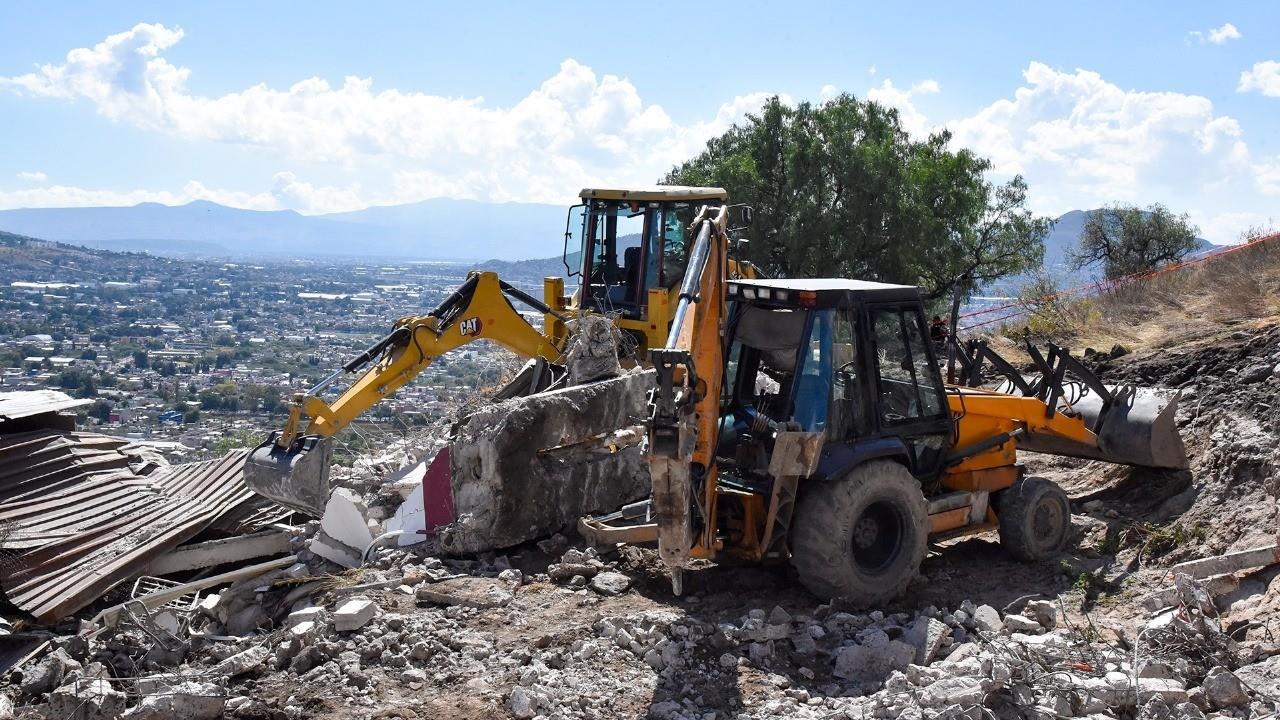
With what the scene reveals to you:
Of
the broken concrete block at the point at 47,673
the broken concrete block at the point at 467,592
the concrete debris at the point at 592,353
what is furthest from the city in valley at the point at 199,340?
the broken concrete block at the point at 47,673

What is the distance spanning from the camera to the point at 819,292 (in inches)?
272

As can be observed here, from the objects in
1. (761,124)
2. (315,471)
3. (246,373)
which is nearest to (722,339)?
(315,471)

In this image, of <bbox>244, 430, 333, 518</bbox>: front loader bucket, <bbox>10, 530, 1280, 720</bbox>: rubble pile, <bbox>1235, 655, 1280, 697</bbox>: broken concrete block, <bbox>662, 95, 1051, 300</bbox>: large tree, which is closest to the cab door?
<bbox>10, 530, 1280, 720</bbox>: rubble pile

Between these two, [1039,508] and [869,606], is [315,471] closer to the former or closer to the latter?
[869,606]

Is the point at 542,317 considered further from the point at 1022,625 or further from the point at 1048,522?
the point at 1022,625

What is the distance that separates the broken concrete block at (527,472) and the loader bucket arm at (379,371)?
109 cm

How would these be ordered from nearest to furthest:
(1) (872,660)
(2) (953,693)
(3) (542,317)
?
(2) (953,693), (1) (872,660), (3) (542,317)

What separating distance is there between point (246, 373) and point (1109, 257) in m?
25.3

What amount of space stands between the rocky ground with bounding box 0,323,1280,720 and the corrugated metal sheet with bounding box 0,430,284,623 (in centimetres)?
78

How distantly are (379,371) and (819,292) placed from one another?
4.08 m

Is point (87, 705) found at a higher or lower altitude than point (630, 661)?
lower

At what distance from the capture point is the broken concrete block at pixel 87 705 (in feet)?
19.4

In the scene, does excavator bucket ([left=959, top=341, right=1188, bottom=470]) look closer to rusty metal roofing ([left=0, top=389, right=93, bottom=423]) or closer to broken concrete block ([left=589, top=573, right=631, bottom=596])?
broken concrete block ([left=589, top=573, right=631, bottom=596])

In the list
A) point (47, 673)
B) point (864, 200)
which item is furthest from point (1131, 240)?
point (47, 673)
